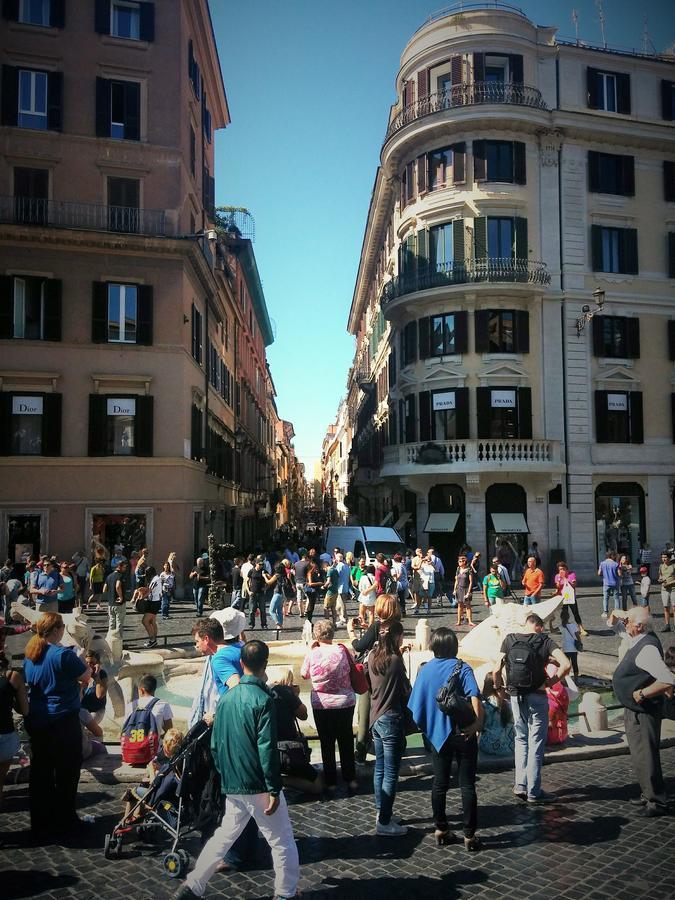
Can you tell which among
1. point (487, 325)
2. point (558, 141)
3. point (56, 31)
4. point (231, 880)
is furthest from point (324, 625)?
point (558, 141)

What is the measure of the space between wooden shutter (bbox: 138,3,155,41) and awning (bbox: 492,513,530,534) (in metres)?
21.5

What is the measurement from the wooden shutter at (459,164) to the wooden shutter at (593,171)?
5368 millimetres

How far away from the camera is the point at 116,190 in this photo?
2469 centimetres

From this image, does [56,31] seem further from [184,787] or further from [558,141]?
A: [184,787]

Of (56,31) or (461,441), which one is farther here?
(461,441)

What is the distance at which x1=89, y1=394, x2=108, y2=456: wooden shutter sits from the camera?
23.4m

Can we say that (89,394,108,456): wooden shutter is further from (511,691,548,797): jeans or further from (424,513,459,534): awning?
→ (511,691,548,797): jeans

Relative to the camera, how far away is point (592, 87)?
29562 mm

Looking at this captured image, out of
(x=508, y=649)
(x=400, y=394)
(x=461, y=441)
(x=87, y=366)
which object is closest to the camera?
(x=508, y=649)

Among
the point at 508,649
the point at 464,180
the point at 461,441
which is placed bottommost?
the point at 508,649

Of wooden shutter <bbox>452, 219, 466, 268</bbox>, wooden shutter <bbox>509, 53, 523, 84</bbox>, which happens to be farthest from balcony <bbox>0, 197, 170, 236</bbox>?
wooden shutter <bbox>509, 53, 523, 84</bbox>

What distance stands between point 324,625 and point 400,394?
26120 mm

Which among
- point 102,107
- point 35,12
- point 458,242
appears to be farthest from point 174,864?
point 35,12

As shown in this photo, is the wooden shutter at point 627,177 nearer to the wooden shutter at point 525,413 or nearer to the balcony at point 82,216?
the wooden shutter at point 525,413
